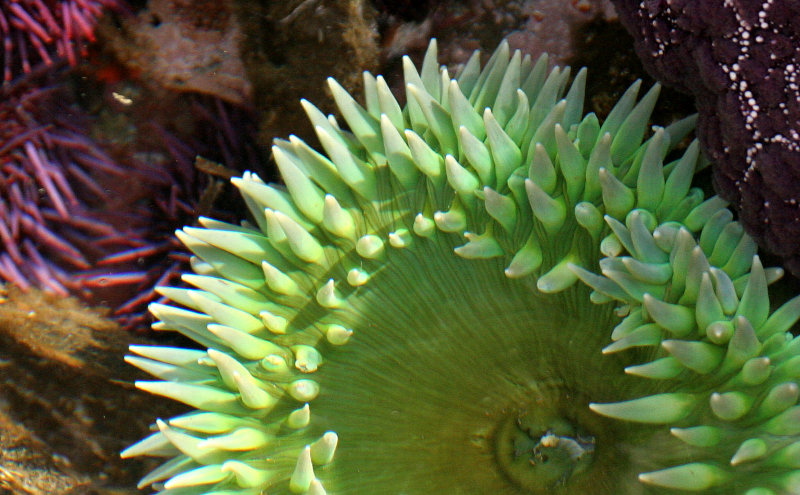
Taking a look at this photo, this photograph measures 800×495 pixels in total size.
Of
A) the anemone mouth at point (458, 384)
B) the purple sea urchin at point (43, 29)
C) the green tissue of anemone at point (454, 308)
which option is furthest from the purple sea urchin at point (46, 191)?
the anemone mouth at point (458, 384)

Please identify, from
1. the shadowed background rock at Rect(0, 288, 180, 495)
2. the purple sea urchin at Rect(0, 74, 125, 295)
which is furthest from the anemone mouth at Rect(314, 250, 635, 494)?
Result: the purple sea urchin at Rect(0, 74, 125, 295)

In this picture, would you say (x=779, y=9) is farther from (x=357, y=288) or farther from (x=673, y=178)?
(x=357, y=288)

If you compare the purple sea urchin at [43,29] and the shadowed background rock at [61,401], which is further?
the shadowed background rock at [61,401]

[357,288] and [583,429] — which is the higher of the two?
[357,288]

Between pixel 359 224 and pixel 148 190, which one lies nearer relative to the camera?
pixel 359 224

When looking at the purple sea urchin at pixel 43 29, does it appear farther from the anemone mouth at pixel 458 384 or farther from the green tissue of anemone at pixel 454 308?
the anemone mouth at pixel 458 384

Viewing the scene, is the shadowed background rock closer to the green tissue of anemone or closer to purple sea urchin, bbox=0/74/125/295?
purple sea urchin, bbox=0/74/125/295

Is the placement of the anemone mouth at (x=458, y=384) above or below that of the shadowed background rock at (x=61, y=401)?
above

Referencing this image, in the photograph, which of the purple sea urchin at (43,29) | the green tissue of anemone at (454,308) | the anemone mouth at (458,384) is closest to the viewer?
the green tissue of anemone at (454,308)

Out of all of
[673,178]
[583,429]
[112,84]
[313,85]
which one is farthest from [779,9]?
[112,84]
